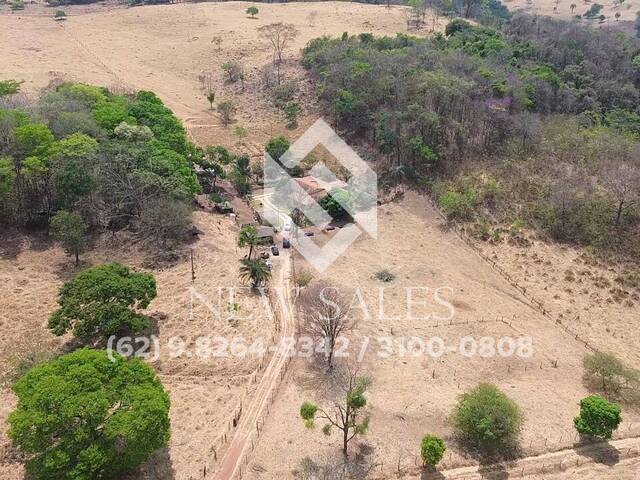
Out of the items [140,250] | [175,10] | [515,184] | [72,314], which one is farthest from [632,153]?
[175,10]

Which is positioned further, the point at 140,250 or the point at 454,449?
the point at 140,250

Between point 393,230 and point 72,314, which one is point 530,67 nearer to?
point 393,230

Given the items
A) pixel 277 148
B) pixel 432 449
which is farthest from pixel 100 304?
pixel 277 148

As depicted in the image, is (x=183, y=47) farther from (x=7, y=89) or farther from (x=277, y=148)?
(x=277, y=148)

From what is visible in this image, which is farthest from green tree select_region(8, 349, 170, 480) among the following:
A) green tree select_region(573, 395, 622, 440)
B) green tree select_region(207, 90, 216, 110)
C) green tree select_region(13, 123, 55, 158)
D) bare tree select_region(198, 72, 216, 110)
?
bare tree select_region(198, 72, 216, 110)

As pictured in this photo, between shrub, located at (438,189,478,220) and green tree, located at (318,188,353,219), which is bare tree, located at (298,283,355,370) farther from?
shrub, located at (438,189,478,220)
